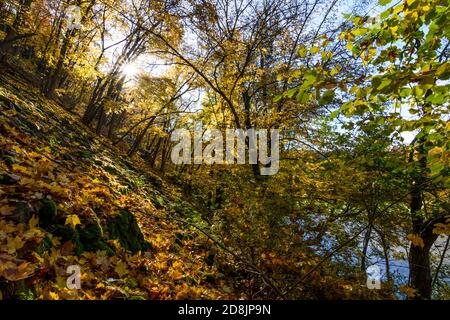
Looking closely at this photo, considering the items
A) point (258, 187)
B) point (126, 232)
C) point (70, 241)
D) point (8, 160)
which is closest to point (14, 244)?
point (70, 241)

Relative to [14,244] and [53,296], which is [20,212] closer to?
[14,244]

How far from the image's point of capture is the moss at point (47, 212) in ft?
10.3

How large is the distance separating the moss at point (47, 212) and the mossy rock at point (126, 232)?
2.98ft

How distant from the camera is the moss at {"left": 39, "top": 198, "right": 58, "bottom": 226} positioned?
3129mm

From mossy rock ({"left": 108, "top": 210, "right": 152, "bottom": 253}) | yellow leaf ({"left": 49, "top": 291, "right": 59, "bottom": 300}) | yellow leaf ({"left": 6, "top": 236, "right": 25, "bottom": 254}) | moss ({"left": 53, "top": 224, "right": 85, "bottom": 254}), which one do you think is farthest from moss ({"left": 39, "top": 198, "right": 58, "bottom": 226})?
yellow leaf ({"left": 49, "top": 291, "right": 59, "bottom": 300})

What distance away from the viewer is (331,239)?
21.3 feet

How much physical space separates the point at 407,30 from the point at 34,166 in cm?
467

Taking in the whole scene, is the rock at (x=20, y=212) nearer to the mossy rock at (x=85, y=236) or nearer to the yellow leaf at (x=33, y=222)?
the yellow leaf at (x=33, y=222)

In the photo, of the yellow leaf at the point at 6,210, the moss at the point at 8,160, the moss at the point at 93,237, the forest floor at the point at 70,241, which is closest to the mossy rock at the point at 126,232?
the forest floor at the point at 70,241

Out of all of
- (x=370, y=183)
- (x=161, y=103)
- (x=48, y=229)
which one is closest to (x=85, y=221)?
(x=48, y=229)

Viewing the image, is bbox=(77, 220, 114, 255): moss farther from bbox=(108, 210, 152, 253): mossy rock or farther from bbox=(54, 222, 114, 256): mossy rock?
bbox=(108, 210, 152, 253): mossy rock

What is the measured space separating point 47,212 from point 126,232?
1370mm

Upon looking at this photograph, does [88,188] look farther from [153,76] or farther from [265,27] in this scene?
[153,76]
